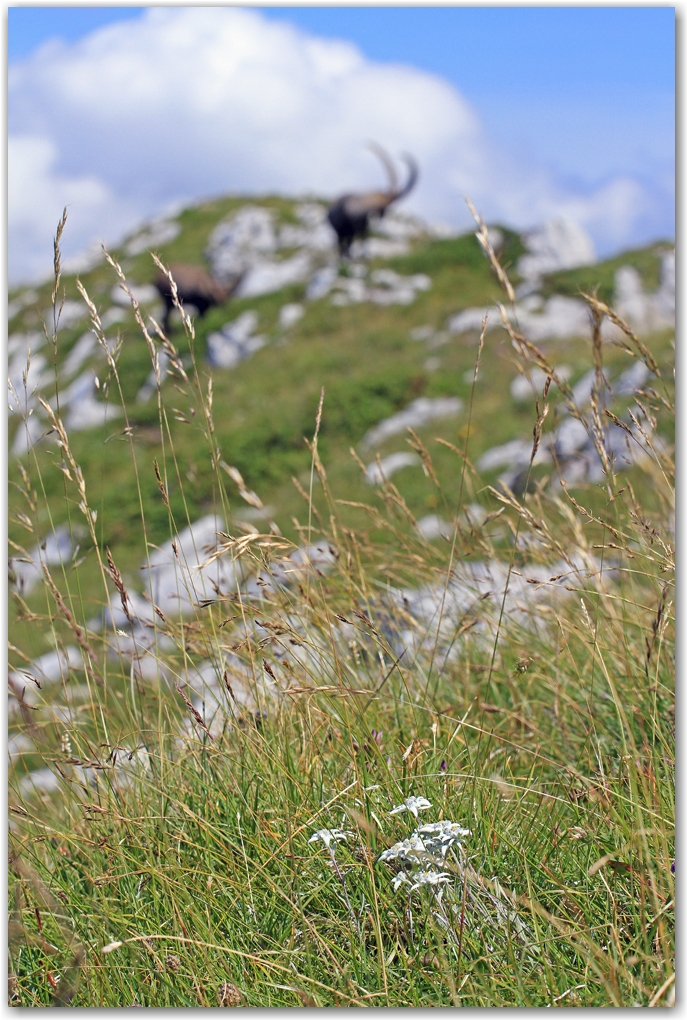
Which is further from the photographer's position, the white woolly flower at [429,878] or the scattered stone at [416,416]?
the scattered stone at [416,416]

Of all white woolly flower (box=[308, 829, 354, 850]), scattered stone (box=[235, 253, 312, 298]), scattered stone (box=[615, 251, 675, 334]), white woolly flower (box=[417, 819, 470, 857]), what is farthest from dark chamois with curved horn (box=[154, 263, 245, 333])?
white woolly flower (box=[417, 819, 470, 857])

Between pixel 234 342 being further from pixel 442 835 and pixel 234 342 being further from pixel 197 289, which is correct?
pixel 442 835

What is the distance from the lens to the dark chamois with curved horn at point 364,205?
19516 mm

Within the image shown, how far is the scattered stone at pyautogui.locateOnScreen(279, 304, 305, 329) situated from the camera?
1820cm

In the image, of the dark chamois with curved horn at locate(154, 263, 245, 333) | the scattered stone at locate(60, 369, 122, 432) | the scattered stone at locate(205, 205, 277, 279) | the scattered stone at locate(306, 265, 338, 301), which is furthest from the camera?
the scattered stone at locate(205, 205, 277, 279)

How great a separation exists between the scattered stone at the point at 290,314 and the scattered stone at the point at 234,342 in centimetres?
66

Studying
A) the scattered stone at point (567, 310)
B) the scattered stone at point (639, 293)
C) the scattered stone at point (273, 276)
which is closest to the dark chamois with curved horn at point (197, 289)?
the scattered stone at point (273, 276)

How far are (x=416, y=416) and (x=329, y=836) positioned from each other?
10962 mm

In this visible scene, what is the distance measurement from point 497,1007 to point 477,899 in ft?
0.62

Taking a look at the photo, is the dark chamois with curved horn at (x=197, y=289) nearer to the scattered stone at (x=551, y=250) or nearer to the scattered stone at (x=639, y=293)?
the scattered stone at (x=551, y=250)

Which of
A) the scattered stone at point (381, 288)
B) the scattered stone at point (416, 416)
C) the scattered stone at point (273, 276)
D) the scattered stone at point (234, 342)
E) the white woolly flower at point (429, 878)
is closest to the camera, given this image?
the white woolly flower at point (429, 878)

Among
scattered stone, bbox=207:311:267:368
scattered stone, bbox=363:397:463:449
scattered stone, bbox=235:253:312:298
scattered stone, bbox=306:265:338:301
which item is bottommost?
scattered stone, bbox=363:397:463:449

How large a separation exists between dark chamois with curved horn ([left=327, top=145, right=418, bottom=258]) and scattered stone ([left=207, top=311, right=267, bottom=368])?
3470mm

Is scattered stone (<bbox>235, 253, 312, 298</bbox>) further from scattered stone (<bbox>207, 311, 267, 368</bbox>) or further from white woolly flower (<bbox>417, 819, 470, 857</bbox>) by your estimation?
white woolly flower (<bbox>417, 819, 470, 857</bbox>)
